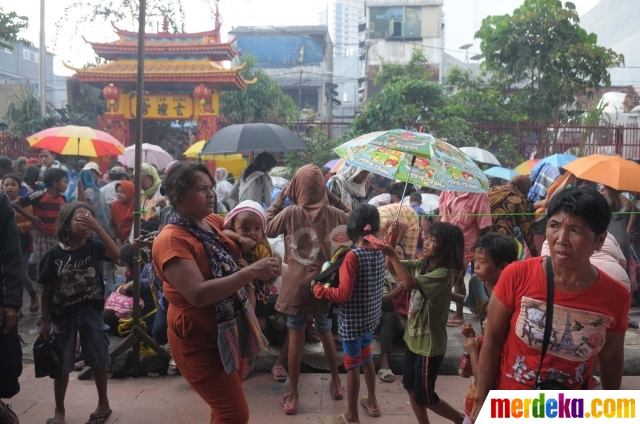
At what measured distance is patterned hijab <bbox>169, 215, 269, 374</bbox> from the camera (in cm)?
256

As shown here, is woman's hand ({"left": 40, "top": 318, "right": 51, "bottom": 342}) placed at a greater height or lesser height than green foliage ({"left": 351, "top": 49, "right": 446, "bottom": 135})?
lesser

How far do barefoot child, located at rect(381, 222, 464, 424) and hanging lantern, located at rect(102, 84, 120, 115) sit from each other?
49.9 feet

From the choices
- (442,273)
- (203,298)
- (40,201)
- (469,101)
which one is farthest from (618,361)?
(469,101)

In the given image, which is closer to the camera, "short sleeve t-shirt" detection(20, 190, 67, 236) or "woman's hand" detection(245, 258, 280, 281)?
"woman's hand" detection(245, 258, 280, 281)

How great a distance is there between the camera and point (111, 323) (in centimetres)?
508

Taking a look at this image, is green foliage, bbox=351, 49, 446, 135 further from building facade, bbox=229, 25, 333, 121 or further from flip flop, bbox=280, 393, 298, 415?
building facade, bbox=229, 25, 333, 121

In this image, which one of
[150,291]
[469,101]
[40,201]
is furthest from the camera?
[469,101]

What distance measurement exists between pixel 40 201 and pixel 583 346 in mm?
5686

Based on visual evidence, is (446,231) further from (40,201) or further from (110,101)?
(110,101)

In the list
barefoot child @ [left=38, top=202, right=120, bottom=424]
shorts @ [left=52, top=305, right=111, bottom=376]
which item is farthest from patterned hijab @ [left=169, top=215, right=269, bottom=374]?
shorts @ [left=52, top=305, right=111, bottom=376]

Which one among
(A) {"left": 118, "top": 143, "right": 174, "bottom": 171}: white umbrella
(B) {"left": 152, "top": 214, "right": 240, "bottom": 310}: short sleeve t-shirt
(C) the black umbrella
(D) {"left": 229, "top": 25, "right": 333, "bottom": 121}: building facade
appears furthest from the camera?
(D) {"left": 229, "top": 25, "right": 333, "bottom": 121}: building facade

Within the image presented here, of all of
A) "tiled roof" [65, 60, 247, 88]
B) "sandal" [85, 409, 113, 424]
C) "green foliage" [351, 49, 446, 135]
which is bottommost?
"sandal" [85, 409, 113, 424]

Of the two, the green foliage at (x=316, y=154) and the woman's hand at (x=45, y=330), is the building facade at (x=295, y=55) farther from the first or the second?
the woman's hand at (x=45, y=330)

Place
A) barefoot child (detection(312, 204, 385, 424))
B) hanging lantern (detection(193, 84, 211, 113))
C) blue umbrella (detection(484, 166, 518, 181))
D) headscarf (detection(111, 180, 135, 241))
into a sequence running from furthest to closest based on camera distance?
hanging lantern (detection(193, 84, 211, 113)) < blue umbrella (detection(484, 166, 518, 181)) < headscarf (detection(111, 180, 135, 241)) < barefoot child (detection(312, 204, 385, 424))
